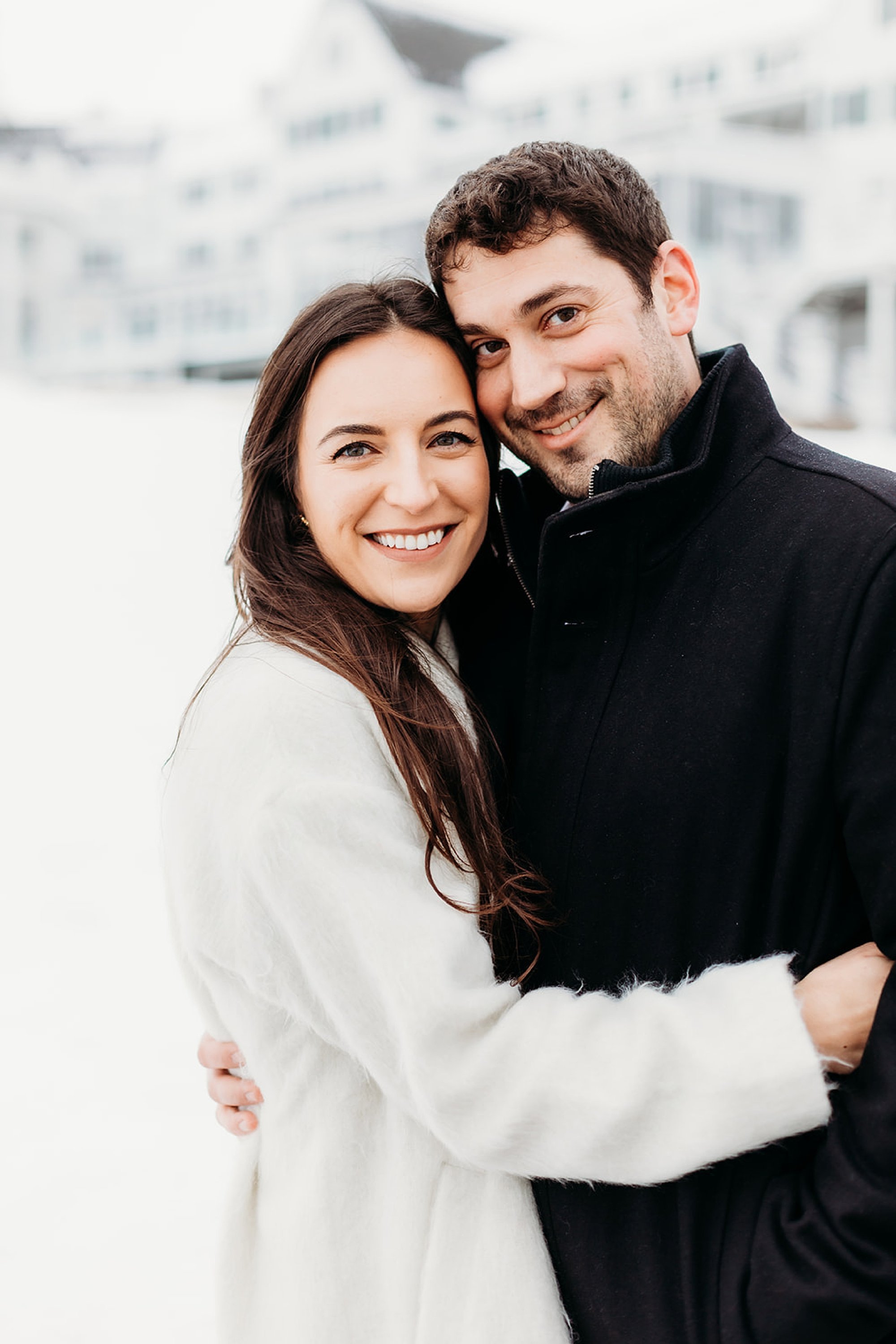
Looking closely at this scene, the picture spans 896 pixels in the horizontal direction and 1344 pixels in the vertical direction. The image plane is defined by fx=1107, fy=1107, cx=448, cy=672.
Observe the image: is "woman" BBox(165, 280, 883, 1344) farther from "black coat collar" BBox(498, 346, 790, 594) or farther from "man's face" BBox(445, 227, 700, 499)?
"black coat collar" BBox(498, 346, 790, 594)

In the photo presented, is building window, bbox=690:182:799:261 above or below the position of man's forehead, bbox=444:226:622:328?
above

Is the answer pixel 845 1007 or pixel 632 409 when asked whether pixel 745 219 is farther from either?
pixel 845 1007

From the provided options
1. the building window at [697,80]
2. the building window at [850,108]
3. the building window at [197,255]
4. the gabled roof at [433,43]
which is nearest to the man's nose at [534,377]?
the building window at [850,108]

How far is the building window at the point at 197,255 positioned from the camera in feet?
84.4

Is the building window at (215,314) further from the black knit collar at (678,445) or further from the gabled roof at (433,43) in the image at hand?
the black knit collar at (678,445)

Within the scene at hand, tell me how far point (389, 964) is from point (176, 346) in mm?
25676

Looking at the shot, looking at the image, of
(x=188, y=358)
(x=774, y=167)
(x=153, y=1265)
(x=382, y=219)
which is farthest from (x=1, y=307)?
(x=153, y=1265)

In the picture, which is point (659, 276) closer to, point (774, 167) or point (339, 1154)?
point (339, 1154)

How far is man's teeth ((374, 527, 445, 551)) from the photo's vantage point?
1.39 m

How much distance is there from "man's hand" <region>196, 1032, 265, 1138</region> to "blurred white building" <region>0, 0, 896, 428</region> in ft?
60.0

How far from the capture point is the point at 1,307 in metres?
24.7

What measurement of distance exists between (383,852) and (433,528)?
480 mm

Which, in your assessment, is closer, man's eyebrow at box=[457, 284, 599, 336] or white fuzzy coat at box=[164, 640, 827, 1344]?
white fuzzy coat at box=[164, 640, 827, 1344]

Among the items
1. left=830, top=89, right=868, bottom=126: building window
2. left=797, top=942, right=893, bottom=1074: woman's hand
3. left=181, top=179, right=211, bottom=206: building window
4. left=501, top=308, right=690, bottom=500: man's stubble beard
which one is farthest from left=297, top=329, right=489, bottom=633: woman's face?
left=181, top=179, right=211, bottom=206: building window
